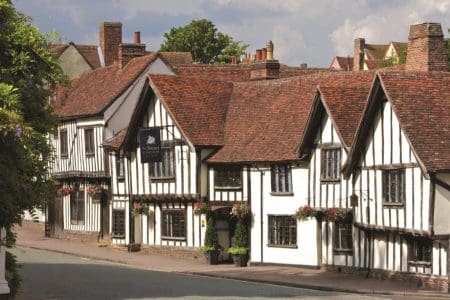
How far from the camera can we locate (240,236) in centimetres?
3831

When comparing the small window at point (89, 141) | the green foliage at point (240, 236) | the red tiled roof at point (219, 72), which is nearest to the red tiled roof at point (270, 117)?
the green foliage at point (240, 236)

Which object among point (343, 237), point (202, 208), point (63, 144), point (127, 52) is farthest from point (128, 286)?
point (127, 52)

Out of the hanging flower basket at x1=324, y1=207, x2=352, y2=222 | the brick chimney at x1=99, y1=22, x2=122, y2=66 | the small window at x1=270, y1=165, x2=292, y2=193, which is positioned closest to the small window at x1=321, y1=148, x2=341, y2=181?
the hanging flower basket at x1=324, y1=207, x2=352, y2=222

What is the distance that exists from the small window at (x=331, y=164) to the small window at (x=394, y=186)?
3.37 m

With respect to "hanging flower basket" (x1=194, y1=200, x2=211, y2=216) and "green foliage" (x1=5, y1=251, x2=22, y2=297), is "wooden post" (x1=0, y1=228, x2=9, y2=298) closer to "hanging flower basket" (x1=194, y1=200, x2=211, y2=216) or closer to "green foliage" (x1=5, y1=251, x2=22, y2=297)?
"green foliage" (x1=5, y1=251, x2=22, y2=297)

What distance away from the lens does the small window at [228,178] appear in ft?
129

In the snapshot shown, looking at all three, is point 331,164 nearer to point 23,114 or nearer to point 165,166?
point 165,166

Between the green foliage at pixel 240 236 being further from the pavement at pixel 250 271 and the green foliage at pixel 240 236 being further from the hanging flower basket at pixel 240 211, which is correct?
the pavement at pixel 250 271

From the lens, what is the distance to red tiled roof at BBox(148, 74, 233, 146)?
40.4 m

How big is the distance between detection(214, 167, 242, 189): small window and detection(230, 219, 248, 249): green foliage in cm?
159

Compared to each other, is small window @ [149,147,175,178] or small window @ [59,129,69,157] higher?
small window @ [59,129,69,157]

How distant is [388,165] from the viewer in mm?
31109

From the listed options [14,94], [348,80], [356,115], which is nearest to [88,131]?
[348,80]

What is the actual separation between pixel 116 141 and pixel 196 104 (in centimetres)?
467
